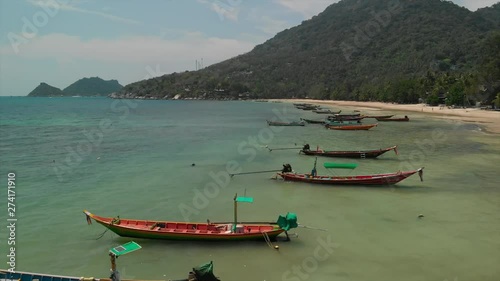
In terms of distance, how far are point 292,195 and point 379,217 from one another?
5.67 metres

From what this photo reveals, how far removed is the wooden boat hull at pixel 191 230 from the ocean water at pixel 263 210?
1.18 ft

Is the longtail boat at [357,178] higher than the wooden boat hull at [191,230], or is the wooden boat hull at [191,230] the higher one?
the longtail boat at [357,178]

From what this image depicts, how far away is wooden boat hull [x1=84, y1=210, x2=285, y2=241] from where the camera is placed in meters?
15.7

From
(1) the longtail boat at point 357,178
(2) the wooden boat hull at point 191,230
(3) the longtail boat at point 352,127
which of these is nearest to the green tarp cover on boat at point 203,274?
(2) the wooden boat hull at point 191,230

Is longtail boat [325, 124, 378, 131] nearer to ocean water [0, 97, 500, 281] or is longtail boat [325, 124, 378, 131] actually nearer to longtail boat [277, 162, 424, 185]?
ocean water [0, 97, 500, 281]

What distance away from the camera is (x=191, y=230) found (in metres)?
16.2

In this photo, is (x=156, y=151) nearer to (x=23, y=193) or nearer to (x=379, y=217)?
(x=23, y=193)

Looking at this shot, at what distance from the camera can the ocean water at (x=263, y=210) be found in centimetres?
1439
